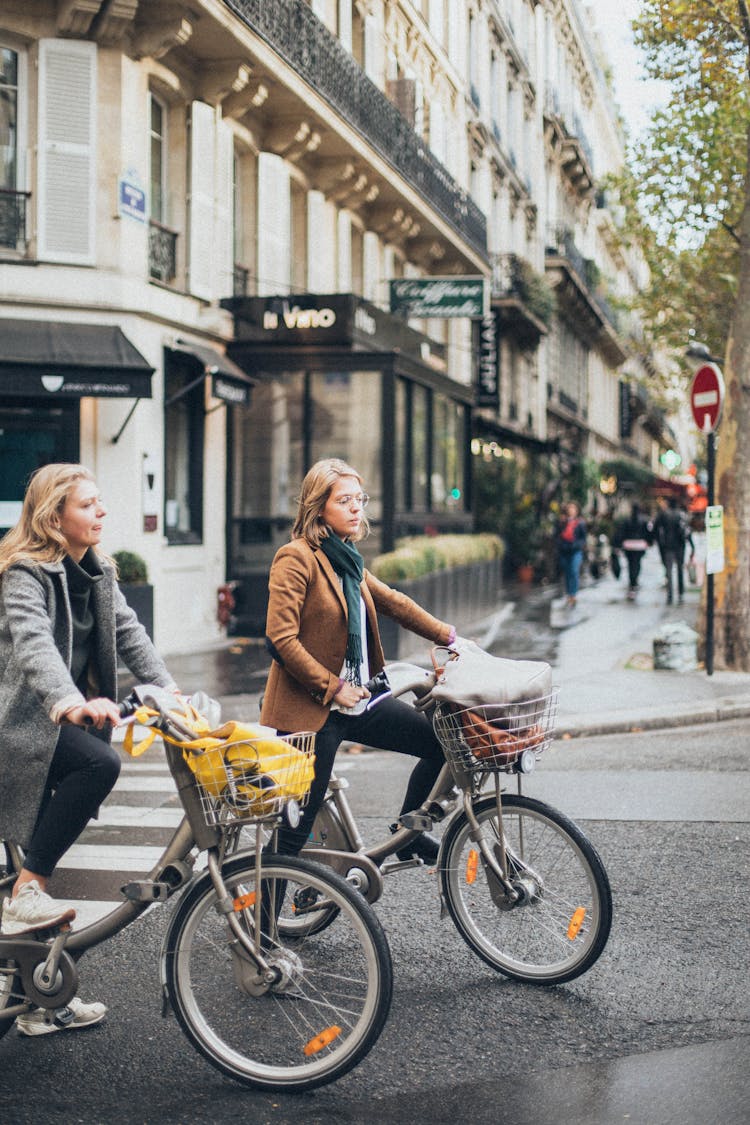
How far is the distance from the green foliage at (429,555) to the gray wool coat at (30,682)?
10.5 metres

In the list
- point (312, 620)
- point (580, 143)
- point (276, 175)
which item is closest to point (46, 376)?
point (276, 175)

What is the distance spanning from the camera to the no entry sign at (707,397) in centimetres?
1267

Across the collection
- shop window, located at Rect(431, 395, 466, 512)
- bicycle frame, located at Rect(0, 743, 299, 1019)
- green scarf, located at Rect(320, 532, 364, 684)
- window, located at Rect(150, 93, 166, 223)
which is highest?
window, located at Rect(150, 93, 166, 223)

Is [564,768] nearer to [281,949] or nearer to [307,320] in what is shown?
[281,949]

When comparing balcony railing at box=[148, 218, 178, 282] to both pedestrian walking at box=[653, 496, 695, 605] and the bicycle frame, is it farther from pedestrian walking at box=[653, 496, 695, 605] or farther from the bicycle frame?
the bicycle frame

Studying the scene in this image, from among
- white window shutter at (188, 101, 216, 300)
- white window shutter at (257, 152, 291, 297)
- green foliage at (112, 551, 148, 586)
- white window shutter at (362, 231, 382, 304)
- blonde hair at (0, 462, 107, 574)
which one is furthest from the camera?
white window shutter at (362, 231, 382, 304)

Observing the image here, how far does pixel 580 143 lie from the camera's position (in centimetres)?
4825

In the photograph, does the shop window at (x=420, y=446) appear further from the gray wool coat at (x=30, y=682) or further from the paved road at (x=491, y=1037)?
the gray wool coat at (x=30, y=682)

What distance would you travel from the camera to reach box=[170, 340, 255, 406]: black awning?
15500mm

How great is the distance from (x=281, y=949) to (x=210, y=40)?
13937mm

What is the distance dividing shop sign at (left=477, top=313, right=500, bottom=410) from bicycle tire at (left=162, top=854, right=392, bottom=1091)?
27699 mm

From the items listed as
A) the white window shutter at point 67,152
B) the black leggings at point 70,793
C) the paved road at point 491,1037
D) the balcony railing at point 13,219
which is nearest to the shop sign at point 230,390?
the white window shutter at point 67,152

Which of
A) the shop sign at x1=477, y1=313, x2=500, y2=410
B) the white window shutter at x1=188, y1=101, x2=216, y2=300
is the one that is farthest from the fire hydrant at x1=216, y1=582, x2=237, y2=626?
the shop sign at x1=477, y1=313, x2=500, y2=410

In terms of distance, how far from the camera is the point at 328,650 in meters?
4.53
